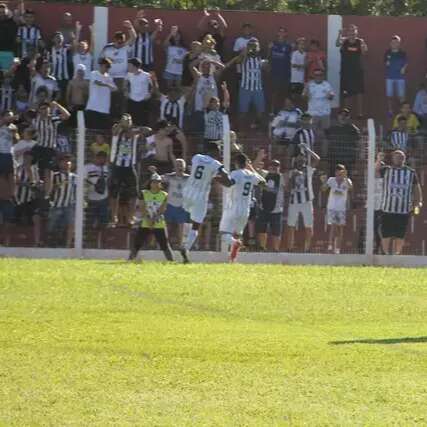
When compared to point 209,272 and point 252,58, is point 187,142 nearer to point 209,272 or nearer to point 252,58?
point 252,58

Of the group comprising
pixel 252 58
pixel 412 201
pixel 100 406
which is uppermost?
pixel 252 58

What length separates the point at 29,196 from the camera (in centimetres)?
2409

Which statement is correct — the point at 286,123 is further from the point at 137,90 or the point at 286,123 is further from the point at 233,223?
the point at 233,223

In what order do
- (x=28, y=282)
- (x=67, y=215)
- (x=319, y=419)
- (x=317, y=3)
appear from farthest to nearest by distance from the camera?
1. (x=317, y=3)
2. (x=67, y=215)
3. (x=28, y=282)
4. (x=319, y=419)

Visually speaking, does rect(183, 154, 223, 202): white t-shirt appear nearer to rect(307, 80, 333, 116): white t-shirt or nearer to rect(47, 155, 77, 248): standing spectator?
rect(47, 155, 77, 248): standing spectator

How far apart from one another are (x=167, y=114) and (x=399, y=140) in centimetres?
413

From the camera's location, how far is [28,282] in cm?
1789

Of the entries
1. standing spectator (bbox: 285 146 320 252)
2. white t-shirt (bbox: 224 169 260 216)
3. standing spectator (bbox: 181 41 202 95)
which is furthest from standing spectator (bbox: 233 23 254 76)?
white t-shirt (bbox: 224 169 260 216)

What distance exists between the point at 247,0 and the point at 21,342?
2848cm

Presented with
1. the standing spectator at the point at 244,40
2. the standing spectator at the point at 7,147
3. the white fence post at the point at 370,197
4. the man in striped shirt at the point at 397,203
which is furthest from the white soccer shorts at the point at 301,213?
the standing spectator at the point at 7,147

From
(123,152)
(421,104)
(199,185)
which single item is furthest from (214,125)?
(421,104)

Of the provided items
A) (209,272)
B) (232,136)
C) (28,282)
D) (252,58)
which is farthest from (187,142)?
(28,282)

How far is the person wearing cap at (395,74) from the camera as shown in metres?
27.7

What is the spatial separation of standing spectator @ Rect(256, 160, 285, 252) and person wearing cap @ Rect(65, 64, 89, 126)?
369cm
